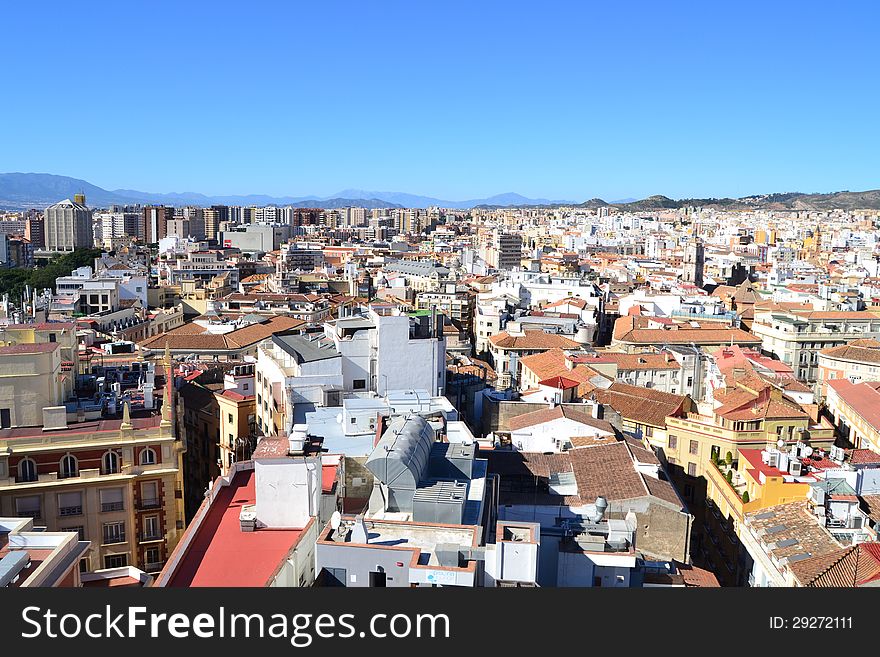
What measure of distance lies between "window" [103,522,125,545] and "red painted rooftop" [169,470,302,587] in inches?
89.1

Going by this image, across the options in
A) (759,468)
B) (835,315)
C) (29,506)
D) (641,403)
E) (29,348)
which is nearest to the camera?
(29,506)

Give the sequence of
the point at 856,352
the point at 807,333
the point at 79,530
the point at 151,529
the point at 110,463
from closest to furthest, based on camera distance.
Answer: the point at 79,530 < the point at 110,463 < the point at 151,529 < the point at 856,352 < the point at 807,333

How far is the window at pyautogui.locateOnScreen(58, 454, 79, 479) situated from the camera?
528 inches

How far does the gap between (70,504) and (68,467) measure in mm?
590

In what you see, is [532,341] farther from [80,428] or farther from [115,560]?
[115,560]

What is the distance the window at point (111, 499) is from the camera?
13.6 metres

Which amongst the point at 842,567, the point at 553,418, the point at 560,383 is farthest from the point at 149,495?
the point at 560,383

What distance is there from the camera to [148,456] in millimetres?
13922

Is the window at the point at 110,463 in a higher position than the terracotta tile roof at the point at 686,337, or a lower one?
higher

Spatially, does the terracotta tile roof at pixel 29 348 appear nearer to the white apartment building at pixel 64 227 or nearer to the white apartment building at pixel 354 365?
the white apartment building at pixel 354 365

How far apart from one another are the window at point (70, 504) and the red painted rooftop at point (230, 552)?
264 cm

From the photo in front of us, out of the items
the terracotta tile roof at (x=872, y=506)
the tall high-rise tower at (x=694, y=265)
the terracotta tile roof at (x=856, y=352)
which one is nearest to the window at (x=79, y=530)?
the terracotta tile roof at (x=872, y=506)

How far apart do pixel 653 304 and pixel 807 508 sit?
29.1 m

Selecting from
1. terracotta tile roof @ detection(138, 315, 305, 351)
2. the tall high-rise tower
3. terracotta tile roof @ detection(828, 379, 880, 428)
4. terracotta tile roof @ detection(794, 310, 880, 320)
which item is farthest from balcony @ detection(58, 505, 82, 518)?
the tall high-rise tower
